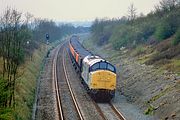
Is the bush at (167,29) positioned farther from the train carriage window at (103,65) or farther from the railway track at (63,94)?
the train carriage window at (103,65)

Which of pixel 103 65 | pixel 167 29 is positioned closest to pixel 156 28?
pixel 167 29

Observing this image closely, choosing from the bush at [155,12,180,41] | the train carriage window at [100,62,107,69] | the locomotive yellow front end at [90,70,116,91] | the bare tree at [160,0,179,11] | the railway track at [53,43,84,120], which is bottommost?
the railway track at [53,43,84,120]

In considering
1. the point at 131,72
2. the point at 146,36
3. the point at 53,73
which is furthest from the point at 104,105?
the point at 146,36

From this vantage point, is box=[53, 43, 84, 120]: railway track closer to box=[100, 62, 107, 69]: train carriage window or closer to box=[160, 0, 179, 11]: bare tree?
box=[100, 62, 107, 69]: train carriage window

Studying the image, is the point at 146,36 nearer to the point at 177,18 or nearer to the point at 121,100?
the point at 177,18

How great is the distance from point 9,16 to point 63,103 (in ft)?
25.2

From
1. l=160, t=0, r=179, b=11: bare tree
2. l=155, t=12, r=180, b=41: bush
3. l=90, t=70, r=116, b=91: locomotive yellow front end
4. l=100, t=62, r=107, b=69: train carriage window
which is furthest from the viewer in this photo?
l=160, t=0, r=179, b=11: bare tree

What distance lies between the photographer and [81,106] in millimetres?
29172

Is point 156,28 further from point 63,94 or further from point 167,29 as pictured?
point 63,94

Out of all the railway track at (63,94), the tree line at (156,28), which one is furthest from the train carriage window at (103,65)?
the tree line at (156,28)

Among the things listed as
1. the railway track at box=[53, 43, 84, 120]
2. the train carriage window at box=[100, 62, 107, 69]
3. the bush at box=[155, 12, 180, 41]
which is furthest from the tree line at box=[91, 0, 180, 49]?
the train carriage window at box=[100, 62, 107, 69]

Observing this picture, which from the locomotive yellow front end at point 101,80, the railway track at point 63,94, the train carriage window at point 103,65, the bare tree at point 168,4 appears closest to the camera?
the railway track at point 63,94

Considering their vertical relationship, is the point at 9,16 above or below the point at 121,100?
above

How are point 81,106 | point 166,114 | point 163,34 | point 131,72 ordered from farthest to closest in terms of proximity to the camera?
point 163,34 < point 131,72 < point 81,106 < point 166,114
